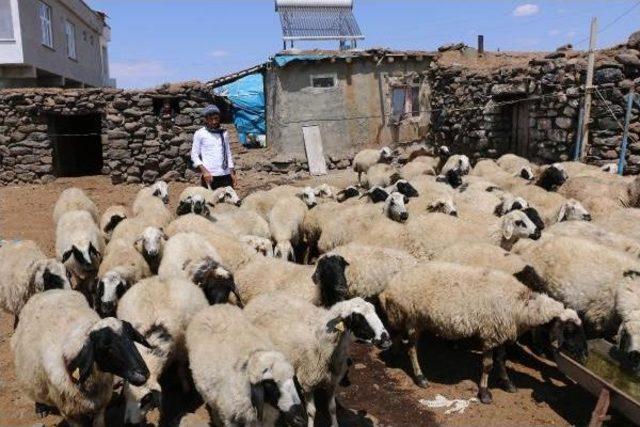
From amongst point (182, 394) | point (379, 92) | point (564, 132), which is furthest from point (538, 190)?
point (379, 92)

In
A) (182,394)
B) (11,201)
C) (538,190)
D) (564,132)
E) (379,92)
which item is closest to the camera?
(182,394)

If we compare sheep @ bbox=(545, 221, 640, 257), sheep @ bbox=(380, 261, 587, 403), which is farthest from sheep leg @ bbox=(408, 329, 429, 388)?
sheep @ bbox=(545, 221, 640, 257)

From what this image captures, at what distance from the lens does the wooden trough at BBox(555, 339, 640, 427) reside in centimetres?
434

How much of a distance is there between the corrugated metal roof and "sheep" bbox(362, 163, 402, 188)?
10929 millimetres

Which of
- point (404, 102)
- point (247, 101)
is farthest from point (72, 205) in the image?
point (404, 102)

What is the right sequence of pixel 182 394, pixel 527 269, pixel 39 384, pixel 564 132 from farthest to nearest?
1. pixel 564 132
2. pixel 527 269
3. pixel 182 394
4. pixel 39 384

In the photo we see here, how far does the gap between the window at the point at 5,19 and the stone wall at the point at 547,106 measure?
15.7 m

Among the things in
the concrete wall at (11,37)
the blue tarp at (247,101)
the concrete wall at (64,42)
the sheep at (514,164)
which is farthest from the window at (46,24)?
the sheep at (514,164)

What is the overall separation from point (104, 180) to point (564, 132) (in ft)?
43.8

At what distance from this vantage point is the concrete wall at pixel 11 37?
19172 mm

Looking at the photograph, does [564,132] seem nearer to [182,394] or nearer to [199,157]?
[199,157]

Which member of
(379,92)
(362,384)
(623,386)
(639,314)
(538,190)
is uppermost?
(379,92)

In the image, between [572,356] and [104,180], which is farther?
[104,180]

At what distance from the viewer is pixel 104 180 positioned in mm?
17172
